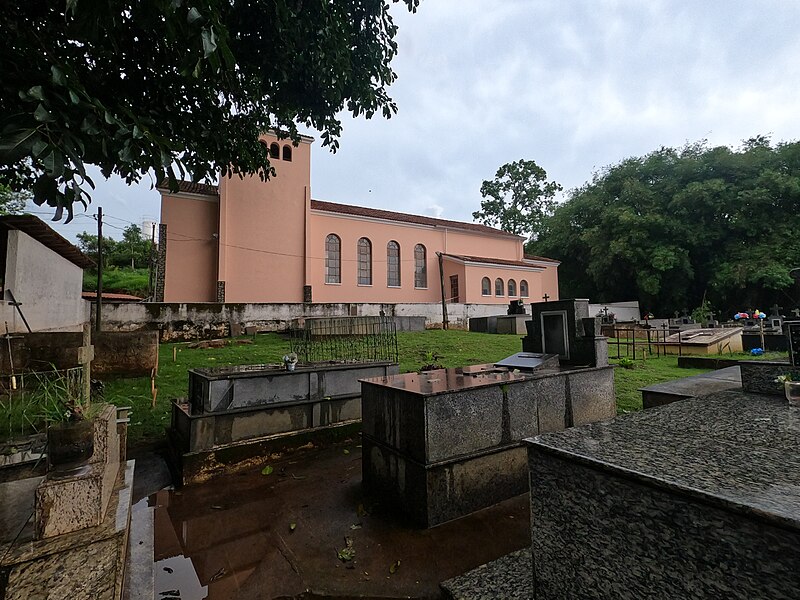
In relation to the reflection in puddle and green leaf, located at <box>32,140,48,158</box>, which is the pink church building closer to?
green leaf, located at <box>32,140,48,158</box>

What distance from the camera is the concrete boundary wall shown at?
1365 centimetres

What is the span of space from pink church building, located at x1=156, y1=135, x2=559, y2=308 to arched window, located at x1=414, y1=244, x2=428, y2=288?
0.07 m

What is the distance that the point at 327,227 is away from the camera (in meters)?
21.2

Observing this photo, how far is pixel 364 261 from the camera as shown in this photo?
22391 millimetres

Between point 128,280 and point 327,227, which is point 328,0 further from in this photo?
point 128,280

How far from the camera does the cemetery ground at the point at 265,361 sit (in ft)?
20.3

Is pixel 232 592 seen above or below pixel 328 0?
below

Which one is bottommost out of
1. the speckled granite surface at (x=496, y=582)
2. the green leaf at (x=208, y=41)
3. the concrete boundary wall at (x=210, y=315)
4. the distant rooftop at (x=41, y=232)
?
the speckled granite surface at (x=496, y=582)

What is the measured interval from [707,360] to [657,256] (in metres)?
Answer: 17.5

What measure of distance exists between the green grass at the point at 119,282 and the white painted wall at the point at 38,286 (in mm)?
13599

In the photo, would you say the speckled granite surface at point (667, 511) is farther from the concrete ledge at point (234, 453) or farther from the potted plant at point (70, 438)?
the concrete ledge at point (234, 453)

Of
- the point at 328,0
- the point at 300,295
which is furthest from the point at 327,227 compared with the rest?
the point at 328,0

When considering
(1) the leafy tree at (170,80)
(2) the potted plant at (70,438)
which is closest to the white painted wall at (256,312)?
(1) the leafy tree at (170,80)

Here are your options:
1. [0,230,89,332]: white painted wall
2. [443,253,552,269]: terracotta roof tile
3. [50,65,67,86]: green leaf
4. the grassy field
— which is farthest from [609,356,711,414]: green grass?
[443,253,552,269]: terracotta roof tile
